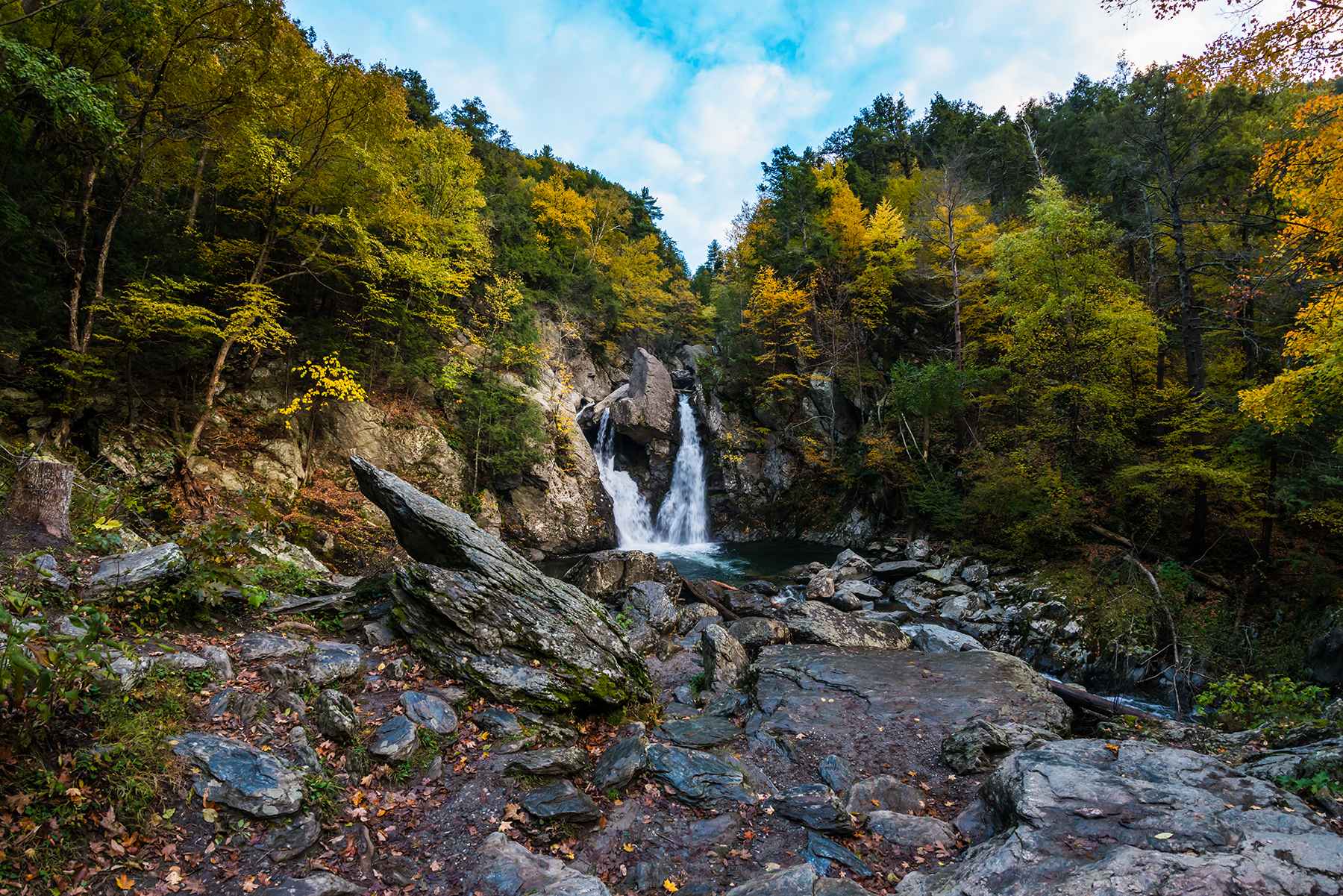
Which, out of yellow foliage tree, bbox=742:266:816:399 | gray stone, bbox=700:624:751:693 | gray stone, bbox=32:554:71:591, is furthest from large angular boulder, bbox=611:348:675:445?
gray stone, bbox=32:554:71:591

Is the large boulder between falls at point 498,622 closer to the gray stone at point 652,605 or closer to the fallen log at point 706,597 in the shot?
the gray stone at point 652,605

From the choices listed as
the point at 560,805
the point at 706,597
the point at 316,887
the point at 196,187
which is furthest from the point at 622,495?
the point at 316,887

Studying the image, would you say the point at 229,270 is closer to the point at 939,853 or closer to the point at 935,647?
the point at 939,853

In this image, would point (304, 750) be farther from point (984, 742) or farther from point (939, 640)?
point (939, 640)

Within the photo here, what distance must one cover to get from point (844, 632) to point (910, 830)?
579 cm

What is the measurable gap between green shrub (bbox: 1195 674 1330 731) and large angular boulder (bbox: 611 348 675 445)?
20.5 meters

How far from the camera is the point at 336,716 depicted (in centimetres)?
428

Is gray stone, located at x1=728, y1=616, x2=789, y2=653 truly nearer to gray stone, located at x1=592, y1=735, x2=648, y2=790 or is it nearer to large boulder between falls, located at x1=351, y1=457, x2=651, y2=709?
large boulder between falls, located at x1=351, y1=457, x2=651, y2=709

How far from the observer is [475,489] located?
56.3 ft

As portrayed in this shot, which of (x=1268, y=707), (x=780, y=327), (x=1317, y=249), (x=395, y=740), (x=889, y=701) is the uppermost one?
(x=780, y=327)

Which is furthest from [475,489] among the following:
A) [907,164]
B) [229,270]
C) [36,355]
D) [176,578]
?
[907,164]

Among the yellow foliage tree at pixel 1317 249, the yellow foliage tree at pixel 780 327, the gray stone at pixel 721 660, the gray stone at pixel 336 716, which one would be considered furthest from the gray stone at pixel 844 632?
the yellow foliage tree at pixel 780 327

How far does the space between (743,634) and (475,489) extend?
10.9 meters

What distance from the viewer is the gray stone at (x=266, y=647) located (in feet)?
16.2
